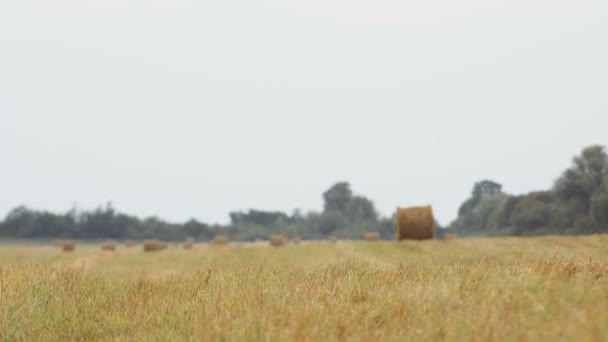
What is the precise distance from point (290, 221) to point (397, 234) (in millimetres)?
92355

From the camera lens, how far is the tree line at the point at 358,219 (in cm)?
5694

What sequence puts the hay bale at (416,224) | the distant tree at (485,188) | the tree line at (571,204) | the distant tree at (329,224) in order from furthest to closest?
the distant tree at (485,188), the distant tree at (329,224), the tree line at (571,204), the hay bale at (416,224)

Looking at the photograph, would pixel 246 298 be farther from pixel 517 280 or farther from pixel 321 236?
pixel 321 236

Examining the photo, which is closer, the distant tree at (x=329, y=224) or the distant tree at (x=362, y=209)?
the distant tree at (x=329, y=224)

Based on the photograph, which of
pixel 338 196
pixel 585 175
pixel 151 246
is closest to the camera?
pixel 151 246

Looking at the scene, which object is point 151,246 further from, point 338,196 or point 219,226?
point 338,196

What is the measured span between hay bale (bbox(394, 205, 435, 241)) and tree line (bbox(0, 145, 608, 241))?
28217 millimetres

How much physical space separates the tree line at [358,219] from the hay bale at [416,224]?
2822cm

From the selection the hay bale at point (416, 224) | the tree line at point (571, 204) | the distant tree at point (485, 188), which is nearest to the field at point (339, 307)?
the hay bale at point (416, 224)

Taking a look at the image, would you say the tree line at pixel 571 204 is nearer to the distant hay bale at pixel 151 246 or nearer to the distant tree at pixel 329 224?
the distant hay bale at pixel 151 246

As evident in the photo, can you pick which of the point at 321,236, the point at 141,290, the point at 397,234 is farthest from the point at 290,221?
the point at 141,290

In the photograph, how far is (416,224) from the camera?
27672 millimetres

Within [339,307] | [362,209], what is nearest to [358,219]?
[362,209]

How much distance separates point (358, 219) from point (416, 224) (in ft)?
278
